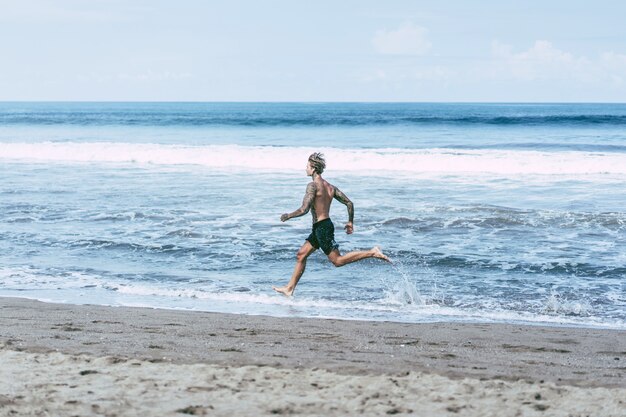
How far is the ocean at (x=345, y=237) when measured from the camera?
9156 mm

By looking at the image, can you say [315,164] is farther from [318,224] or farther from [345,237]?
[345,237]

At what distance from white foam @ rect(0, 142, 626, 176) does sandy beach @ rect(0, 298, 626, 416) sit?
18.8m

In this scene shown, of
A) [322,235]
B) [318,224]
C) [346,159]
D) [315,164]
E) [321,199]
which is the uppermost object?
[315,164]

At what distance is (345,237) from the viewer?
43.6ft

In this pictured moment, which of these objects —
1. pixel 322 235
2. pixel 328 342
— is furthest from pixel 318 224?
pixel 328 342

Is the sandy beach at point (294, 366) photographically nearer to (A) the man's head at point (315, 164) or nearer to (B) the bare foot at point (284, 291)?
(B) the bare foot at point (284, 291)

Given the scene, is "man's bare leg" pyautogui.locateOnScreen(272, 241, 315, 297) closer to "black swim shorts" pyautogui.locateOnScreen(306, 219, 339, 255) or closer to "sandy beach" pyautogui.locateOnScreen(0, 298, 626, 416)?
"black swim shorts" pyautogui.locateOnScreen(306, 219, 339, 255)

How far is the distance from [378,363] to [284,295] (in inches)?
136

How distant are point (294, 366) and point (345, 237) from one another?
765 centimetres

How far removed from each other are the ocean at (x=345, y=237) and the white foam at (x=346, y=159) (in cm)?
15

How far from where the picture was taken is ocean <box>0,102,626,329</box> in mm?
9156

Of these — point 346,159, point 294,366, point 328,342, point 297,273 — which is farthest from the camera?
point 346,159

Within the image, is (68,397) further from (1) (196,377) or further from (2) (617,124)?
(2) (617,124)

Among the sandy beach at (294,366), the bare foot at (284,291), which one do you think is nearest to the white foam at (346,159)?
the bare foot at (284,291)
